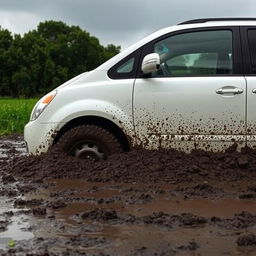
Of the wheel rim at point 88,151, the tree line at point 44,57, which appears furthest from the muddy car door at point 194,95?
the tree line at point 44,57

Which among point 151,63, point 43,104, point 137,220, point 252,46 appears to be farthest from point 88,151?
point 137,220

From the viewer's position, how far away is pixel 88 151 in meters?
7.02

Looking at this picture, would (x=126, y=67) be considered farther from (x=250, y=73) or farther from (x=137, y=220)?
(x=137, y=220)

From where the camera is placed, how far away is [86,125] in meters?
6.98

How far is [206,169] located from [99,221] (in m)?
2.24

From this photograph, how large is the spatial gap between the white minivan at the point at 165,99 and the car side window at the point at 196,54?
12 mm

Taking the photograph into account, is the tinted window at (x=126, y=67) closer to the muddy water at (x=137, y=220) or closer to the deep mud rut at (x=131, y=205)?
the deep mud rut at (x=131, y=205)

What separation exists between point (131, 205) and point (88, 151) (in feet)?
5.89

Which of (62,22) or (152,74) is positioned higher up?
(62,22)

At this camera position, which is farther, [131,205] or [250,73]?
[250,73]

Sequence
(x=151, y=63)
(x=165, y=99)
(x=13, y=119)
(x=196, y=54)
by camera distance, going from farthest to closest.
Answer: (x=13, y=119) < (x=196, y=54) < (x=165, y=99) < (x=151, y=63)

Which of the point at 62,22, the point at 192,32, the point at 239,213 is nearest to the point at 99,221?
the point at 239,213

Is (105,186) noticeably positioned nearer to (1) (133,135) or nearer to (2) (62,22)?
(1) (133,135)

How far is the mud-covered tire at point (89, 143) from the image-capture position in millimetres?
6914
